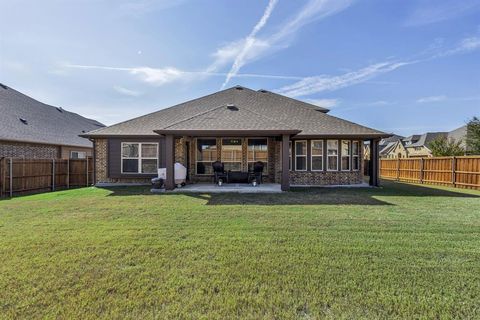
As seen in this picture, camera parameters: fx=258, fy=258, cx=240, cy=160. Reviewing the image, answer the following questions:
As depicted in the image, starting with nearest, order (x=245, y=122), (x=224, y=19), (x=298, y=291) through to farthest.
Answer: (x=298, y=291) < (x=245, y=122) < (x=224, y=19)

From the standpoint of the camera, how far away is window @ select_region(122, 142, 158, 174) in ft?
44.6

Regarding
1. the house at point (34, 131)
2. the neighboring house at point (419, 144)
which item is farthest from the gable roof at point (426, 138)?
the house at point (34, 131)

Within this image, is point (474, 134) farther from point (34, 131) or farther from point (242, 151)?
point (34, 131)

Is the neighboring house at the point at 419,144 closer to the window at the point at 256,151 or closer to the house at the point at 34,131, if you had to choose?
the window at the point at 256,151

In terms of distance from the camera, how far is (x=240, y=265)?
372 centimetres

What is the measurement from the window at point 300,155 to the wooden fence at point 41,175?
11.8 meters

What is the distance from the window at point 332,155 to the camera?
1358 cm

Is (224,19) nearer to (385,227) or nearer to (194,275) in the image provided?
(385,227)

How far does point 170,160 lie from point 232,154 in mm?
3896

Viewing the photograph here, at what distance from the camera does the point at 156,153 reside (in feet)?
44.8

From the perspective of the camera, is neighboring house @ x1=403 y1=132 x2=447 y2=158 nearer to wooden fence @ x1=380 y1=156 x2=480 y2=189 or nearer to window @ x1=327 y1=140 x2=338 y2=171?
wooden fence @ x1=380 y1=156 x2=480 y2=189

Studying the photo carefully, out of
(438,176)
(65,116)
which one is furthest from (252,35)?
(65,116)

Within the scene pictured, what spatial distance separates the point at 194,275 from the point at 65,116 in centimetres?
2493

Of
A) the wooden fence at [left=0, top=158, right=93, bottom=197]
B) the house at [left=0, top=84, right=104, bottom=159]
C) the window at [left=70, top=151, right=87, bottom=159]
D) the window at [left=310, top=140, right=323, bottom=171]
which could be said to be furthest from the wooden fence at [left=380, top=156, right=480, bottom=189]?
the window at [left=70, top=151, right=87, bottom=159]
